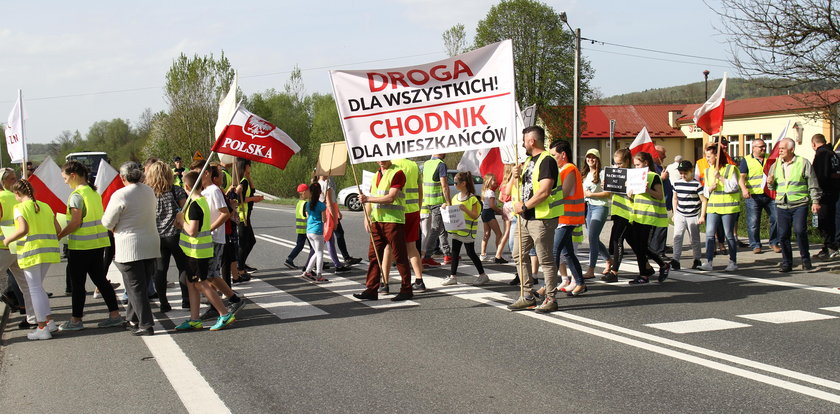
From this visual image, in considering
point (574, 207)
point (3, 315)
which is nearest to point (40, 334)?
point (3, 315)

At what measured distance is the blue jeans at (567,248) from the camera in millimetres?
9353

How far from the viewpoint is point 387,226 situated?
9.59m

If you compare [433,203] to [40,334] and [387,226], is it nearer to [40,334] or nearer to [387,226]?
[387,226]

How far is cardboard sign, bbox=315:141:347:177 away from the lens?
12.0m

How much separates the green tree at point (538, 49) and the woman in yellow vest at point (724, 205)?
144ft

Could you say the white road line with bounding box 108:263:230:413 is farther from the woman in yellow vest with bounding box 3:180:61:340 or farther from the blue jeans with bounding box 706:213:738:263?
the blue jeans with bounding box 706:213:738:263

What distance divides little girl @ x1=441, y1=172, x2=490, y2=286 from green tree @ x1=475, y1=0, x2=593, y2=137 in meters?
43.9

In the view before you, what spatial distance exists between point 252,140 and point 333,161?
96.2 inches

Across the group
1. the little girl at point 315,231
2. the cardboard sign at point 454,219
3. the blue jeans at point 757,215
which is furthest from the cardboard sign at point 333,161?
the blue jeans at point 757,215

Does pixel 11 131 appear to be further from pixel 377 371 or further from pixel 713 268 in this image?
pixel 713 268

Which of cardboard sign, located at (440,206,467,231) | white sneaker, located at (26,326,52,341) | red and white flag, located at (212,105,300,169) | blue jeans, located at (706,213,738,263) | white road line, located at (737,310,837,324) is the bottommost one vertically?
white road line, located at (737,310,837,324)

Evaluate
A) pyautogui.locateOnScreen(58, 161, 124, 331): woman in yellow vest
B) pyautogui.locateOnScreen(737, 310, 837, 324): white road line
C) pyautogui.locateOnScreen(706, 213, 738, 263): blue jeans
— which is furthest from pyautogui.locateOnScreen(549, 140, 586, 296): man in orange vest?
pyautogui.locateOnScreen(58, 161, 124, 331): woman in yellow vest

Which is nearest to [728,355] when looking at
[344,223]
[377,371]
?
[377,371]

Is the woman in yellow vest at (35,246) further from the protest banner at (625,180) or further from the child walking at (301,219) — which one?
the protest banner at (625,180)
